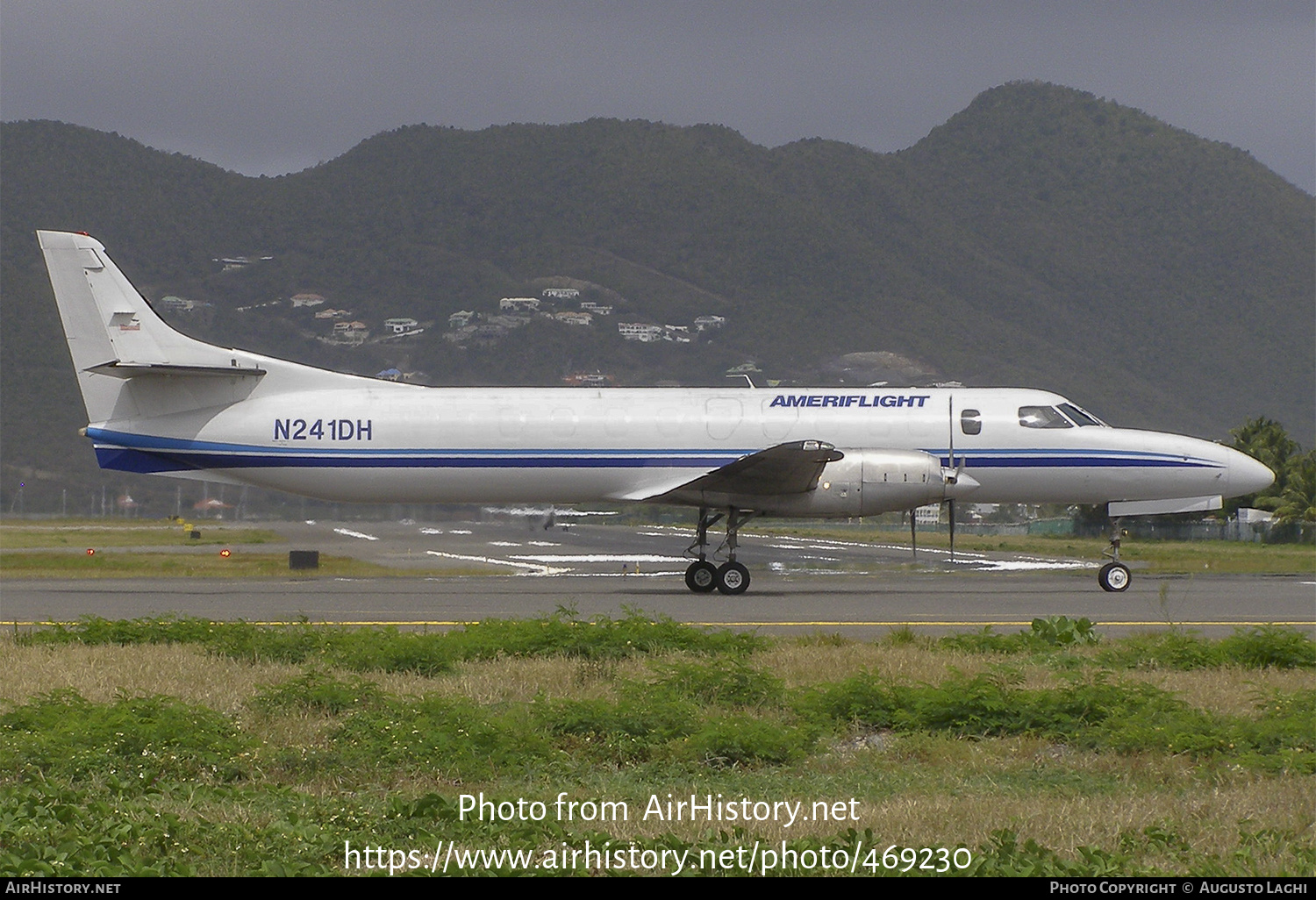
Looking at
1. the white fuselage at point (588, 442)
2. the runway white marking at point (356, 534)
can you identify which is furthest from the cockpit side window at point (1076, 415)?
the runway white marking at point (356, 534)

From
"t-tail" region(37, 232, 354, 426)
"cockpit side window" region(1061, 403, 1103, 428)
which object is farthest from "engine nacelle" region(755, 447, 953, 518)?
"t-tail" region(37, 232, 354, 426)

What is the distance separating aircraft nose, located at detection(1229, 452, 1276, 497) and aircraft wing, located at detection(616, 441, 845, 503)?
798 centimetres

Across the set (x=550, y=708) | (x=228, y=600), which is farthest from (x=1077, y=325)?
(x=550, y=708)

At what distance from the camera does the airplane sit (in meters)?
23.6

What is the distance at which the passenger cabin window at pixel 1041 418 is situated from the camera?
24.6 m

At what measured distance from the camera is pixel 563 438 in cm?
2431

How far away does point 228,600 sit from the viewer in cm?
2133

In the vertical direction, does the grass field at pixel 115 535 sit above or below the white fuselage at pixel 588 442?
below

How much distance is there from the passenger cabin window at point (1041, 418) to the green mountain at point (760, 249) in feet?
220

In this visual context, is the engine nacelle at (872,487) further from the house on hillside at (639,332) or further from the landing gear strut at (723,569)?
the house on hillside at (639,332)

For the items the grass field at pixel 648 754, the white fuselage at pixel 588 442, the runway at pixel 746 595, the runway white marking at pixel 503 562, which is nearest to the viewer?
the grass field at pixel 648 754

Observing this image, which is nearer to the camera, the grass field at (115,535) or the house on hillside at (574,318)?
the grass field at (115,535)

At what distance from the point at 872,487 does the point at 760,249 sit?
125 metres

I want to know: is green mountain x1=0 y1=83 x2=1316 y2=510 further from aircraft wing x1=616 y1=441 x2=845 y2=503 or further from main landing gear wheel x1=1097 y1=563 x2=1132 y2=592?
main landing gear wheel x1=1097 y1=563 x2=1132 y2=592
